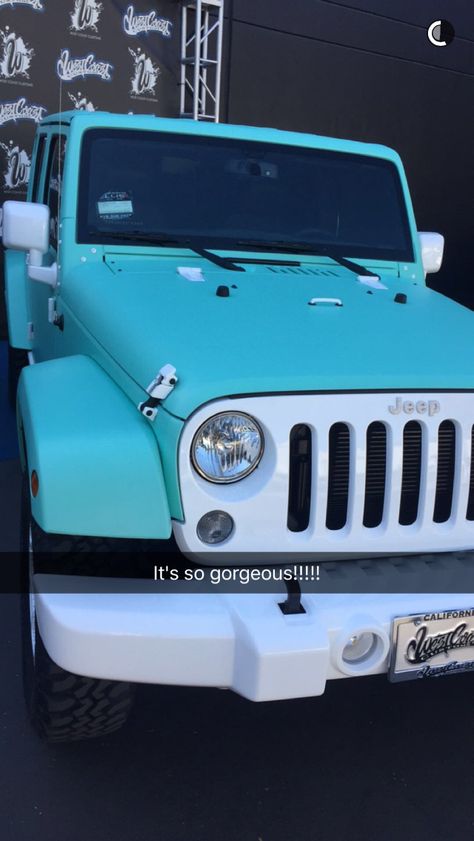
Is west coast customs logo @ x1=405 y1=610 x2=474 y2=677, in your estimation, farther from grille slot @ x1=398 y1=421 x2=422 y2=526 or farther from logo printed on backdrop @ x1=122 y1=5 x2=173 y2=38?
logo printed on backdrop @ x1=122 y1=5 x2=173 y2=38

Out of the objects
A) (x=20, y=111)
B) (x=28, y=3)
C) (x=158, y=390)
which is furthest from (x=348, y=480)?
(x=28, y=3)

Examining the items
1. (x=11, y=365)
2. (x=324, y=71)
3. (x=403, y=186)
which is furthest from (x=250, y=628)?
(x=324, y=71)

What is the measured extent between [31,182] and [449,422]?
3.61m

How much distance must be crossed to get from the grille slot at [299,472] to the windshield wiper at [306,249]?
1.51 meters

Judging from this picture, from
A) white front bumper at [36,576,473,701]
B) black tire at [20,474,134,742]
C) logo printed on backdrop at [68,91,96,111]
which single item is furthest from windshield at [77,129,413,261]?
logo printed on backdrop at [68,91,96,111]

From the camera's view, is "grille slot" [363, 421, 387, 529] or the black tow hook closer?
the black tow hook

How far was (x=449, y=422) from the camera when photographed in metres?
2.38

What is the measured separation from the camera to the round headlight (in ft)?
7.06

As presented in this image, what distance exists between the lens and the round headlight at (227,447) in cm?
215

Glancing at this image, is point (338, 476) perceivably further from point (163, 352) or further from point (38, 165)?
point (38, 165)

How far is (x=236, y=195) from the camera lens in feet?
11.9

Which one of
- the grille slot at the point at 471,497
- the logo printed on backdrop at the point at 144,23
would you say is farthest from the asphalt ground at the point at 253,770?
the logo printed on backdrop at the point at 144,23

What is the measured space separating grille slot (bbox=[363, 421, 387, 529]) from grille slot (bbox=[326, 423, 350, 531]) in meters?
0.07

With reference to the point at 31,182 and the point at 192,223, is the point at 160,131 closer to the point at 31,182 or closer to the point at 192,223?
the point at 192,223
